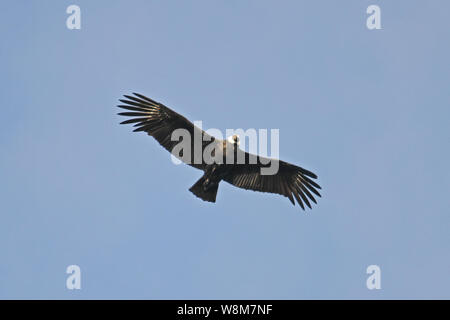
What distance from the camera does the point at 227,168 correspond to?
21.8 metres

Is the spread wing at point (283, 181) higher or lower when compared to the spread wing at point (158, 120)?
lower

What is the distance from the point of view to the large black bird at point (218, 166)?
69.7ft

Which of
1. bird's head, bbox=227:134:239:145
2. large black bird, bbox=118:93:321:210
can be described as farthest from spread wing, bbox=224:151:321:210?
bird's head, bbox=227:134:239:145

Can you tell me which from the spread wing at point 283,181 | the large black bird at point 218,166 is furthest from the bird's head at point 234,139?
the spread wing at point 283,181

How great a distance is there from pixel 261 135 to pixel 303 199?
2.61 m

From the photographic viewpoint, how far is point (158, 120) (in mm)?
21312

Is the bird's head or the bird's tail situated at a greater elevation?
the bird's head

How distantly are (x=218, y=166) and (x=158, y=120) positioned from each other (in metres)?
2.25

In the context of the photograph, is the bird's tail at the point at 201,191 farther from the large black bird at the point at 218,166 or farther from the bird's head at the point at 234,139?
the bird's head at the point at 234,139

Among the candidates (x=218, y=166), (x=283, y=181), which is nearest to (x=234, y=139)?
(x=218, y=166)

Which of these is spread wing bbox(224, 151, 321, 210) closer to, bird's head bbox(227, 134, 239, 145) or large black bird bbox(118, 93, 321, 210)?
large black bird bbox(118, 93, 321, 210)

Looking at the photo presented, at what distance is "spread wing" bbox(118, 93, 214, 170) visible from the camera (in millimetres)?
21188

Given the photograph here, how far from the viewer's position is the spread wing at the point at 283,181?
2238cm
